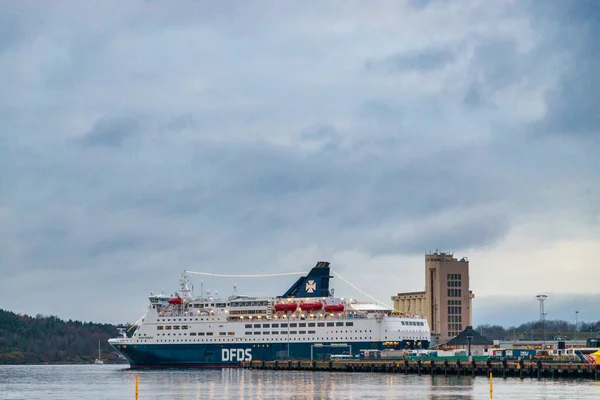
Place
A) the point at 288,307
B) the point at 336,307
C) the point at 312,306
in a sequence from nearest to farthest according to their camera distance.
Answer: the point at 336,307, the point at 312,306, the point at 288,307

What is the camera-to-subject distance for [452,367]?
10544cm

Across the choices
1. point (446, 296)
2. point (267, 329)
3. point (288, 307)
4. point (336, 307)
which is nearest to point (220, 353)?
point (267, 329)

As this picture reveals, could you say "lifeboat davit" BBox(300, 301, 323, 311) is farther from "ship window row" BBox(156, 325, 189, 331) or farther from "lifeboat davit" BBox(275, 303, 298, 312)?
"ship window row" BBox(156, 325, 189, 331)

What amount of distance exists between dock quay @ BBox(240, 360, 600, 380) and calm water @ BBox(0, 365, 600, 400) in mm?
2107

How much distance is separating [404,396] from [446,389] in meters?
8.77

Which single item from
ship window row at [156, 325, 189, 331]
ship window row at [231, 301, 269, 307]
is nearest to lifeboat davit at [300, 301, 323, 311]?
ship window row at [231, 301, 269, 307]

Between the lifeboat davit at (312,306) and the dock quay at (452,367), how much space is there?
899 centimetres

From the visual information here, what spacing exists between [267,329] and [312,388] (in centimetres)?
4767

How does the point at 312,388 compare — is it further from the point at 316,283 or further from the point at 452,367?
the point at 316,283

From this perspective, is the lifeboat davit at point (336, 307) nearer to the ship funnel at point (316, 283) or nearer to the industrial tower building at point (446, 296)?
the ship funnel at point (316, 283)

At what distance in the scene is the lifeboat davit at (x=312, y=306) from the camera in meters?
133

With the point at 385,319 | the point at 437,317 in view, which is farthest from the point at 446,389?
the point at 437,317

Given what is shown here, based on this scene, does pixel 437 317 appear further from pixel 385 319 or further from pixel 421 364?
pixel 421 364

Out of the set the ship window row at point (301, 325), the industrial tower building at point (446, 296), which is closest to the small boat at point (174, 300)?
the ship window row at point (301, 325)
